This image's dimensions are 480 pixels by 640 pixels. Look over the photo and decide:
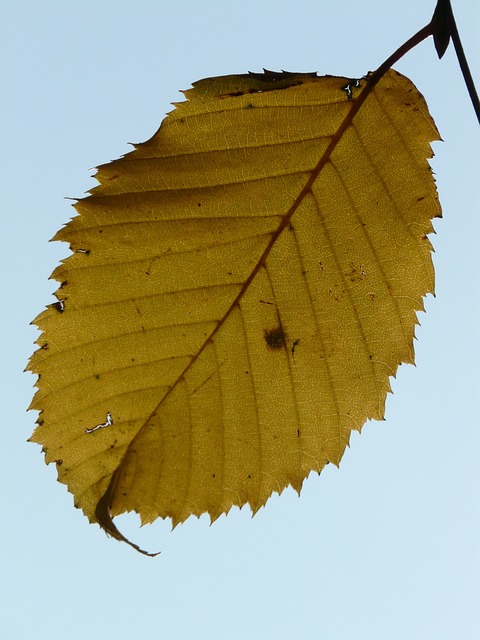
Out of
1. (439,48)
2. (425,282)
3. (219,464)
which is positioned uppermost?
(439,48)

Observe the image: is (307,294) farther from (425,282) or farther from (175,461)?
(175,461)

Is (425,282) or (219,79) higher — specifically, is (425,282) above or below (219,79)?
below

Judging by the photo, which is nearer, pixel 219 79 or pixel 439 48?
pixel 439 48

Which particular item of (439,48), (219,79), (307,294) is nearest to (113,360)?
(307,294)
